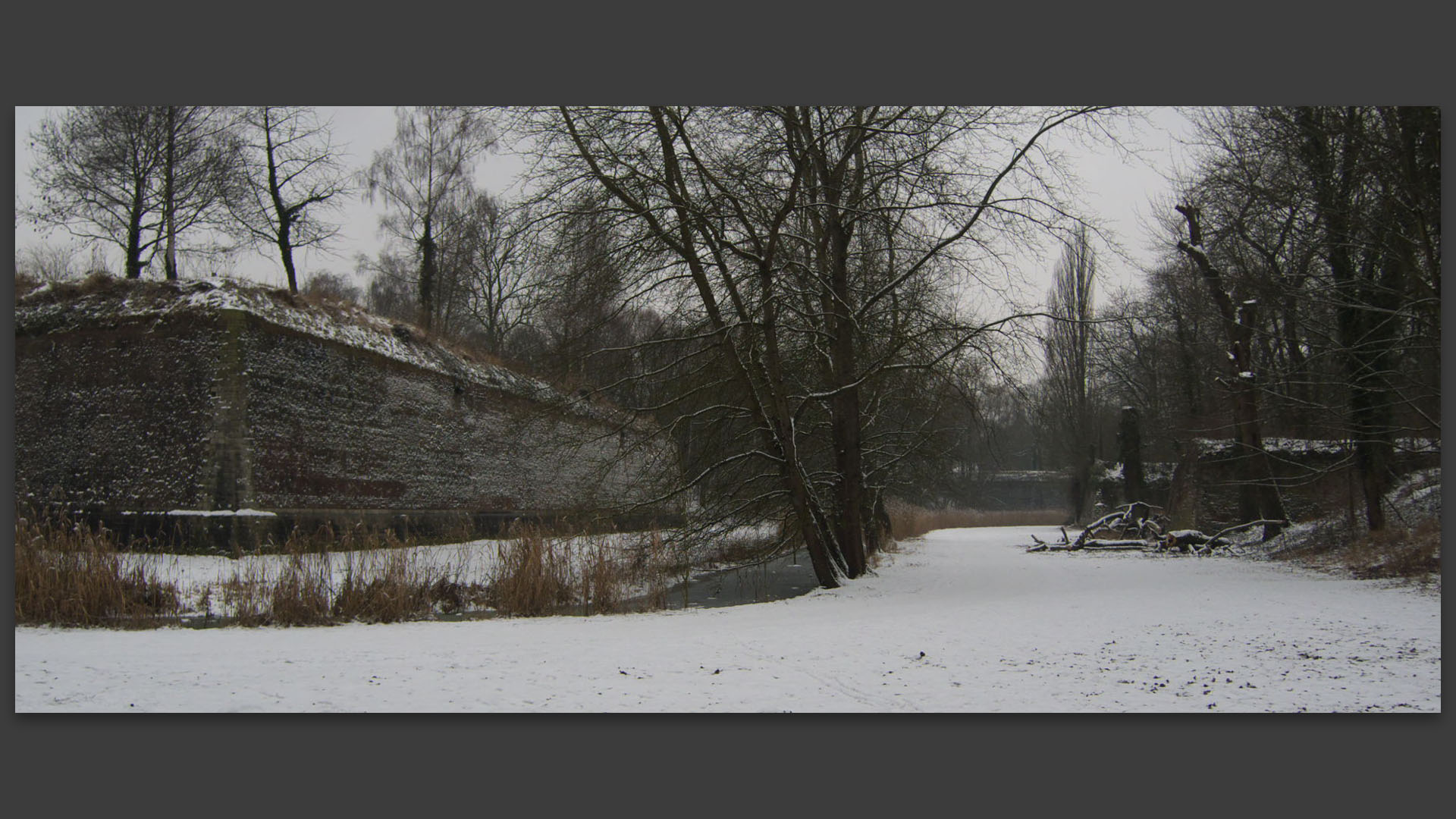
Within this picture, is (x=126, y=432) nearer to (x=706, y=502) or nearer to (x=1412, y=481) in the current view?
(x=706, y=502)

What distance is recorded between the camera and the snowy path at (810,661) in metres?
4.16

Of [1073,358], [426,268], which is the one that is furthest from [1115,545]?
[426,268]

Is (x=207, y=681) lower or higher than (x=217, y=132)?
lower

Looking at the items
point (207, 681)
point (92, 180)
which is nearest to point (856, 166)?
point (207, 681)

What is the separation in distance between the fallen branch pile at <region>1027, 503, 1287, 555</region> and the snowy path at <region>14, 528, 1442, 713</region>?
22.5 ft

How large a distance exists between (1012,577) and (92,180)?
12.8 m

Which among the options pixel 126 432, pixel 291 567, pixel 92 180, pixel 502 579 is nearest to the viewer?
pixel 291 567

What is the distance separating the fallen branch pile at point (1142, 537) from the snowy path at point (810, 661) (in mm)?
6848

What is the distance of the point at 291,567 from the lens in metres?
7.72

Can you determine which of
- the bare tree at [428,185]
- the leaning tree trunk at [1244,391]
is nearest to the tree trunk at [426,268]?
the bare tree at [428,185]

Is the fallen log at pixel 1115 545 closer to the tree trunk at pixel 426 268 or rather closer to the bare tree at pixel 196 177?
the bare tree at pixel 196 177

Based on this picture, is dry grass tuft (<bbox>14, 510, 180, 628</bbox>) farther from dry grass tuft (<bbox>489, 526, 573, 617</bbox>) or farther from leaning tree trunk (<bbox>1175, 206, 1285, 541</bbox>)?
leaning tree trunk (<bbox>1175, 206, 1285, 541</bbox>)

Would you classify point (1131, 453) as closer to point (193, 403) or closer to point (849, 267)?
point (849, 267)

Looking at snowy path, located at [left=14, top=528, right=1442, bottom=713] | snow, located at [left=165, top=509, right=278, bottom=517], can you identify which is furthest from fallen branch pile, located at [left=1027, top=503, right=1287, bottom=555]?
snow, located at [left=165, top=509, right=278, bottom=517]
